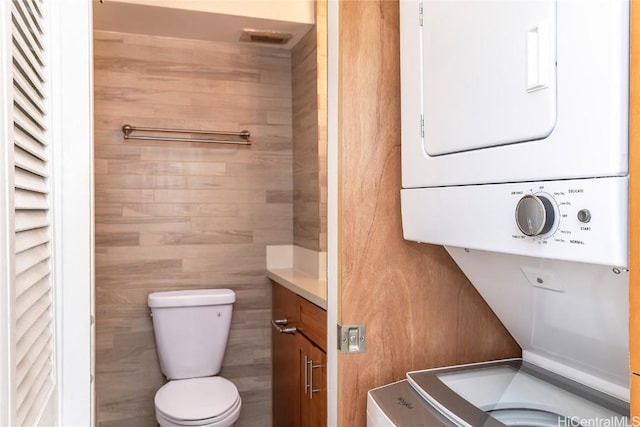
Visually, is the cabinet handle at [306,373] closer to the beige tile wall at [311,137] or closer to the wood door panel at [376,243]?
the beige tile wall at [311,137]

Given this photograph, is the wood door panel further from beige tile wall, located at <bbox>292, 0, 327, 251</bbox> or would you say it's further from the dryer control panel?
beige tile wall, located at <bbox>292, 0, 327, 251</bbox>

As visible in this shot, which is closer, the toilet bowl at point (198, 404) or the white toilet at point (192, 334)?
the toilet bowl at point (198, 404)

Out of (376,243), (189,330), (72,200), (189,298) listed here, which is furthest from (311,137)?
(72,200)

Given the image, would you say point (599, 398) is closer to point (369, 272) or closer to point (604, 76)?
point (369, 272)

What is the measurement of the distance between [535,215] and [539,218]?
1 centimetres

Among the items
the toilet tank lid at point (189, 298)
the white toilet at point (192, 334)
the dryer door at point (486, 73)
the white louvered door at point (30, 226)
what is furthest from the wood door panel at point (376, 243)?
the toilet tank lid at point (189, 298)

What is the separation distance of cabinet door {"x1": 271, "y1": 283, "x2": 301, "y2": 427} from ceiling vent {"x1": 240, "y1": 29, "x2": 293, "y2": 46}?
1354mm

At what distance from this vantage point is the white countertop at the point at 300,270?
2193 millimetres

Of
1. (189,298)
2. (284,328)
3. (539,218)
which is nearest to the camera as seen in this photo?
(539,218)

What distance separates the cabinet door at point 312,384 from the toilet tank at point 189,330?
572 millimetres

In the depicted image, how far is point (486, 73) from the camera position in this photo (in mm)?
1047

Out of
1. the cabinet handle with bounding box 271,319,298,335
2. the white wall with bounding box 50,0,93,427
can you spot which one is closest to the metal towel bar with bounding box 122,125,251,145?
the cabinet handle with bounding box 271,319,298,335

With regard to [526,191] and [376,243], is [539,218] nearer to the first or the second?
[526,191]

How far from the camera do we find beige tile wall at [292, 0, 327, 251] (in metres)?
2.58
